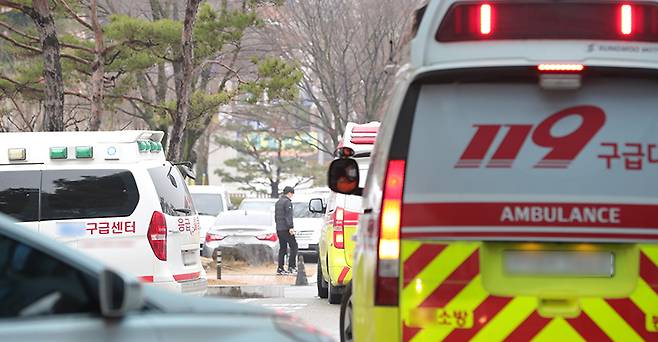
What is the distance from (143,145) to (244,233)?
1583cm

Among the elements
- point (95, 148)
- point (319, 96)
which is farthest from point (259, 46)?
point (95, 148)

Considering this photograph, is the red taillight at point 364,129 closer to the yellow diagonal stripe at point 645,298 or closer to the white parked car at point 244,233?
the yellow diagonal stripe at point 645,298

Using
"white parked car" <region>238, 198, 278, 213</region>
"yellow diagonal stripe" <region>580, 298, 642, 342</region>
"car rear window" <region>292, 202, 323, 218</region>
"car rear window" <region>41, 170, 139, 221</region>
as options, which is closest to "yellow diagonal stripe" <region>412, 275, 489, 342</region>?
"yellow diagonal stripe" <region>580, 298, 642, 342</region>

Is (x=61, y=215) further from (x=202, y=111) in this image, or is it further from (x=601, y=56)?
(x=202, y=111)

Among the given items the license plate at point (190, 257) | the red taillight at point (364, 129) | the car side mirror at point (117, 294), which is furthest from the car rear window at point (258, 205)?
the car side mirror at point (117, 294)

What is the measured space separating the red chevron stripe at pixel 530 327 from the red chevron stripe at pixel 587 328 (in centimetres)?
12

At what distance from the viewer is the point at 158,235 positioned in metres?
13.8

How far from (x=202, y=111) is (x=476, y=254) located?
92.3 feet

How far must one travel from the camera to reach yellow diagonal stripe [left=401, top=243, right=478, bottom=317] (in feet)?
21.4

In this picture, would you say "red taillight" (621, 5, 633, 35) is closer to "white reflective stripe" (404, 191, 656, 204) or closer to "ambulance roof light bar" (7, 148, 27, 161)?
"white reflective stripe" (404, 191, 656, 204)

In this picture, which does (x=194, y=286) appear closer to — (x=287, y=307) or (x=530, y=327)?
(x=287, y=307)

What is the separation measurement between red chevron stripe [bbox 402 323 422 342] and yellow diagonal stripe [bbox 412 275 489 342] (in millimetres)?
17

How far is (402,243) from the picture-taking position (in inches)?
257

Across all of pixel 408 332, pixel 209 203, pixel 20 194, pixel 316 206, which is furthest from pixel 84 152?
pixel 209 203
